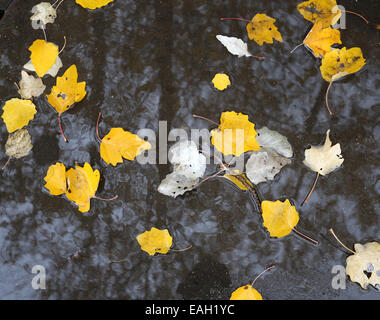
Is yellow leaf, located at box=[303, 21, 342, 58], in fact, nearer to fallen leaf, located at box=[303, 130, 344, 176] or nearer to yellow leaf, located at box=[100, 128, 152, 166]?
fallen leaf, located at box=[303, 130, 344, 176]

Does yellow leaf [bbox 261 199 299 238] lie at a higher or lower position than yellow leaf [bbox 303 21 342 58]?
lower

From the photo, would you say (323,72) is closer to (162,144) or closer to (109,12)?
(162,144)

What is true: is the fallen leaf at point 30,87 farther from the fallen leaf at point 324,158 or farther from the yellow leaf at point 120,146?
the fallen leaf at point 324,158

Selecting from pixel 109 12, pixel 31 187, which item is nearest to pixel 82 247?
pixel 31 187

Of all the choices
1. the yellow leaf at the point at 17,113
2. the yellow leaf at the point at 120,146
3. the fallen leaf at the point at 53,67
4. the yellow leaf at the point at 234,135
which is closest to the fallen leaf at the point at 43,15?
the fallen leaf at the point at 53,67

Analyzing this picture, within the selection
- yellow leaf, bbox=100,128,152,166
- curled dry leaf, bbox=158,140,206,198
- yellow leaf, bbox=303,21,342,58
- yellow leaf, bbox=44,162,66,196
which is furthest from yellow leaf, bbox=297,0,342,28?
yellow leaf, bbox=44,162,66,196

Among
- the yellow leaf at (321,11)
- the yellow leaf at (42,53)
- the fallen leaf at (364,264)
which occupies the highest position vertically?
the yellow leaf at (321,11)

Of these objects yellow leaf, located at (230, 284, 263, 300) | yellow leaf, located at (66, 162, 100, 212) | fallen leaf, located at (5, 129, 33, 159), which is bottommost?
yellow leaf, located at (230, 284, 263, 300)
